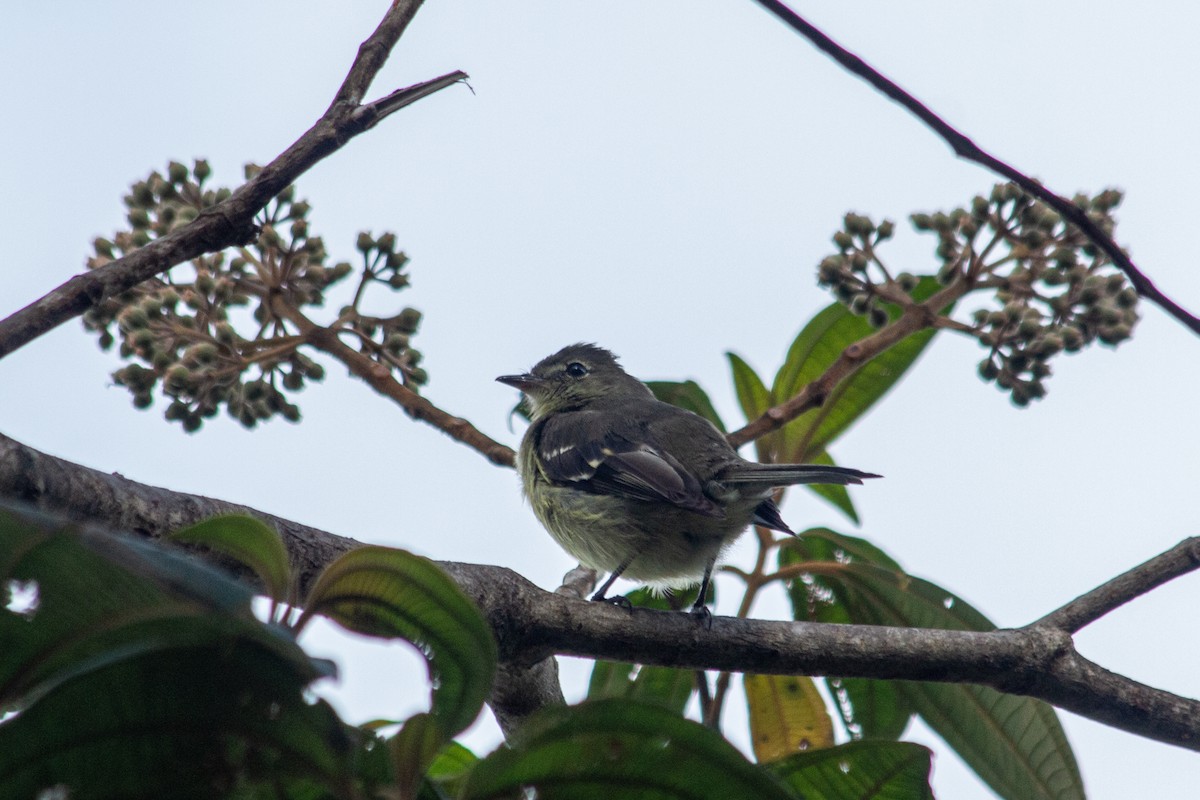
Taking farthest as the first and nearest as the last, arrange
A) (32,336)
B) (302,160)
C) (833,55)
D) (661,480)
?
(661,480)
(302,160)
(32,336)
(833,55)

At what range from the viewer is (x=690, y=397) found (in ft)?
14.2

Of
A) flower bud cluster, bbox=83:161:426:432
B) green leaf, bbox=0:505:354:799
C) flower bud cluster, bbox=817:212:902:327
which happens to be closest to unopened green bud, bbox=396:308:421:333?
flower bud cluster, bbox=83:161:426:432

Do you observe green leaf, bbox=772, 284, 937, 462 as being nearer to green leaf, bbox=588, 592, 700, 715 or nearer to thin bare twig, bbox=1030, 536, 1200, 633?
green leaf, bbox=588, 592, 700, 715

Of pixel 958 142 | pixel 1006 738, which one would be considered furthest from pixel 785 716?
pixel 958 142

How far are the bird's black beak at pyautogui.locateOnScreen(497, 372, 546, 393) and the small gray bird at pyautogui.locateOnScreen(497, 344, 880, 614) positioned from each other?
0.84m

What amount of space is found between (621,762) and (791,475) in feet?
8.91

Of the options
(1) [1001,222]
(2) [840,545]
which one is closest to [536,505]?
(2) [840,545]

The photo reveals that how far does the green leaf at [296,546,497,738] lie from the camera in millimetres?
1522

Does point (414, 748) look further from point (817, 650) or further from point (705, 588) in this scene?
point (705, 588)

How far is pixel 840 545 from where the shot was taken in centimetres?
379

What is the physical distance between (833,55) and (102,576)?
122cm

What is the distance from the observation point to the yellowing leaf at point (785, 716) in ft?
12.0

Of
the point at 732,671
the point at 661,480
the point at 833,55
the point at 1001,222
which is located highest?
the point at 1001,222

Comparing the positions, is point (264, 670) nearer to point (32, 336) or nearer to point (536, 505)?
point (32, 336)
